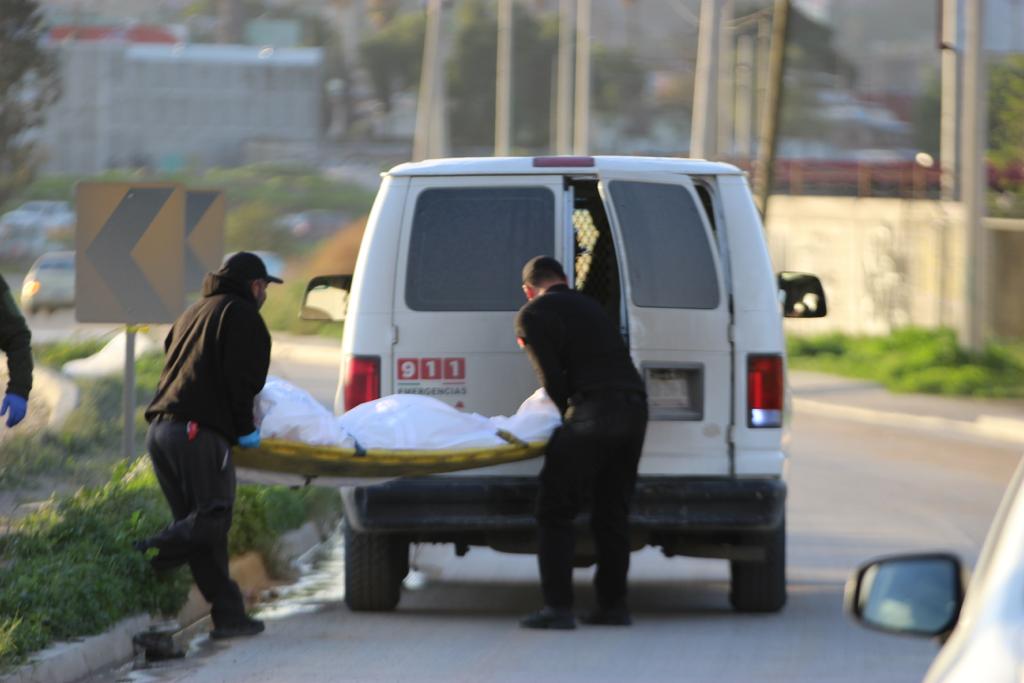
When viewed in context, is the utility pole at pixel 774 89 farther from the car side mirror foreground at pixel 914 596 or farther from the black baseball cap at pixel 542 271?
the car side mirror foreground at pixel 914 596

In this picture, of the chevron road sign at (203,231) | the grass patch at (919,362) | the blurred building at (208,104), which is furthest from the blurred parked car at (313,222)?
the chevron road sign at (203,231)

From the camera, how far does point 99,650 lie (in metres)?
7.82

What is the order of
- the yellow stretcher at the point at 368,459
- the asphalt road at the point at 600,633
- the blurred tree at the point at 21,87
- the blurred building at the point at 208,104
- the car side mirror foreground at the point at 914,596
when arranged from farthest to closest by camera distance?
1. the blurred building at the point at 208,104
2. the blurred tree at the point at 21,87
3. the yellow stretcher at the point at 368,459
4. the asphalt road at the point at 600,633
5. the car side mirror foreground at the point at 914,596

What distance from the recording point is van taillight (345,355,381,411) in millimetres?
8898

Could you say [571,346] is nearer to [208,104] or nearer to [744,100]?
[744,100]

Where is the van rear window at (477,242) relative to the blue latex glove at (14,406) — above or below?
above

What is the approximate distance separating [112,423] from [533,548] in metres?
Answer: 5.13

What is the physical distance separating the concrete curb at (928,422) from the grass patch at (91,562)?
39.2ft

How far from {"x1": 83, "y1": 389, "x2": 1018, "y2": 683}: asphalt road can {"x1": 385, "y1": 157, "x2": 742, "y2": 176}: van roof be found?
2.12 meters

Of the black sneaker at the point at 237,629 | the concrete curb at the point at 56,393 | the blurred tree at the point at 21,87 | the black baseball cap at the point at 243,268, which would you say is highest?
the blurred tree at the point at 21,87

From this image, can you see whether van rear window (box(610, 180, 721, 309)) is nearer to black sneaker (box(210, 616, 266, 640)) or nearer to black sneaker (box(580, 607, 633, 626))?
black sneaker (box(580, 607, 633, 626))

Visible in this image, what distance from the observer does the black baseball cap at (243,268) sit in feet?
27.5

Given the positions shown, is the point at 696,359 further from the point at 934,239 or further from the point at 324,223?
the point at 324,223

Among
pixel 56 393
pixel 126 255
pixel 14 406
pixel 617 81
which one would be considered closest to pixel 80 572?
pixel 14 406
